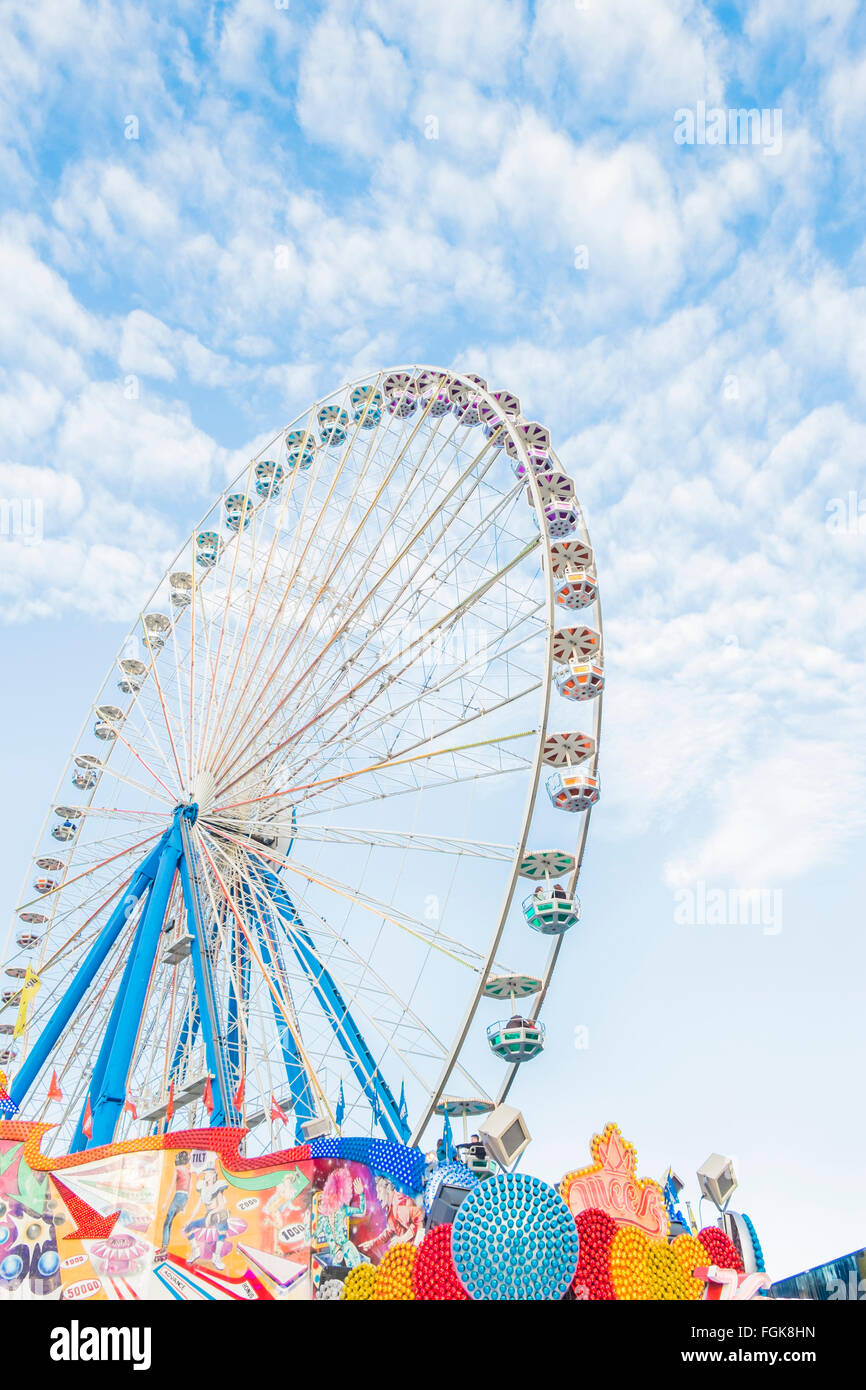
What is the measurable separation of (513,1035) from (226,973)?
635cm

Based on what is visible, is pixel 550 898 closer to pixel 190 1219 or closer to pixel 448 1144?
pixel 448 1144

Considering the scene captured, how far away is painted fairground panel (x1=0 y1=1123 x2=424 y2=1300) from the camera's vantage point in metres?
12.5

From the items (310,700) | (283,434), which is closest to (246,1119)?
(310,700)

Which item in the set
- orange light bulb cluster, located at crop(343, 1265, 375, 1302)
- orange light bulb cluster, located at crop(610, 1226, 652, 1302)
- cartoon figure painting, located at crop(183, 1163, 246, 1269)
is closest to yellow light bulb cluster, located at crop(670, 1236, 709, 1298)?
orange light bulb cluster, located at crop(610, 1226, 652, 1302)

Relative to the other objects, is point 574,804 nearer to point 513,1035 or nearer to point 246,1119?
point 513,1035

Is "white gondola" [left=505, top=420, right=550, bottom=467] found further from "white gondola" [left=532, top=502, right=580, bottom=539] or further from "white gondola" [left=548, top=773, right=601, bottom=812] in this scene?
"white gondola" [left=548, top=773, right=601, bottom=812]

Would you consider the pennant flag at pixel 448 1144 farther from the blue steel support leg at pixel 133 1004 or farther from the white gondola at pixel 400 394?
the white gondola at pixel 400 394

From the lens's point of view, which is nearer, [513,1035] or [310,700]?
[513,1035]

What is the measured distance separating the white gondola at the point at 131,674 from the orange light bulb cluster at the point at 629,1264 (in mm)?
20583

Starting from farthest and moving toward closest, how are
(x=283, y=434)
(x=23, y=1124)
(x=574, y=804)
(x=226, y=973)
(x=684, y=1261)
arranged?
(x=283, y=434) < (x=226, y=973) < (x=574, y=804) < (x=23, y=1124) < (x=684, y=1261)

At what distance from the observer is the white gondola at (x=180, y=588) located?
2850cm

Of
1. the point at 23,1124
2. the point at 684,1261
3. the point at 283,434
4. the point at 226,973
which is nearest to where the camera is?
the point at 684,1261

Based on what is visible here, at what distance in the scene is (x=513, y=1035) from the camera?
17.4 m
